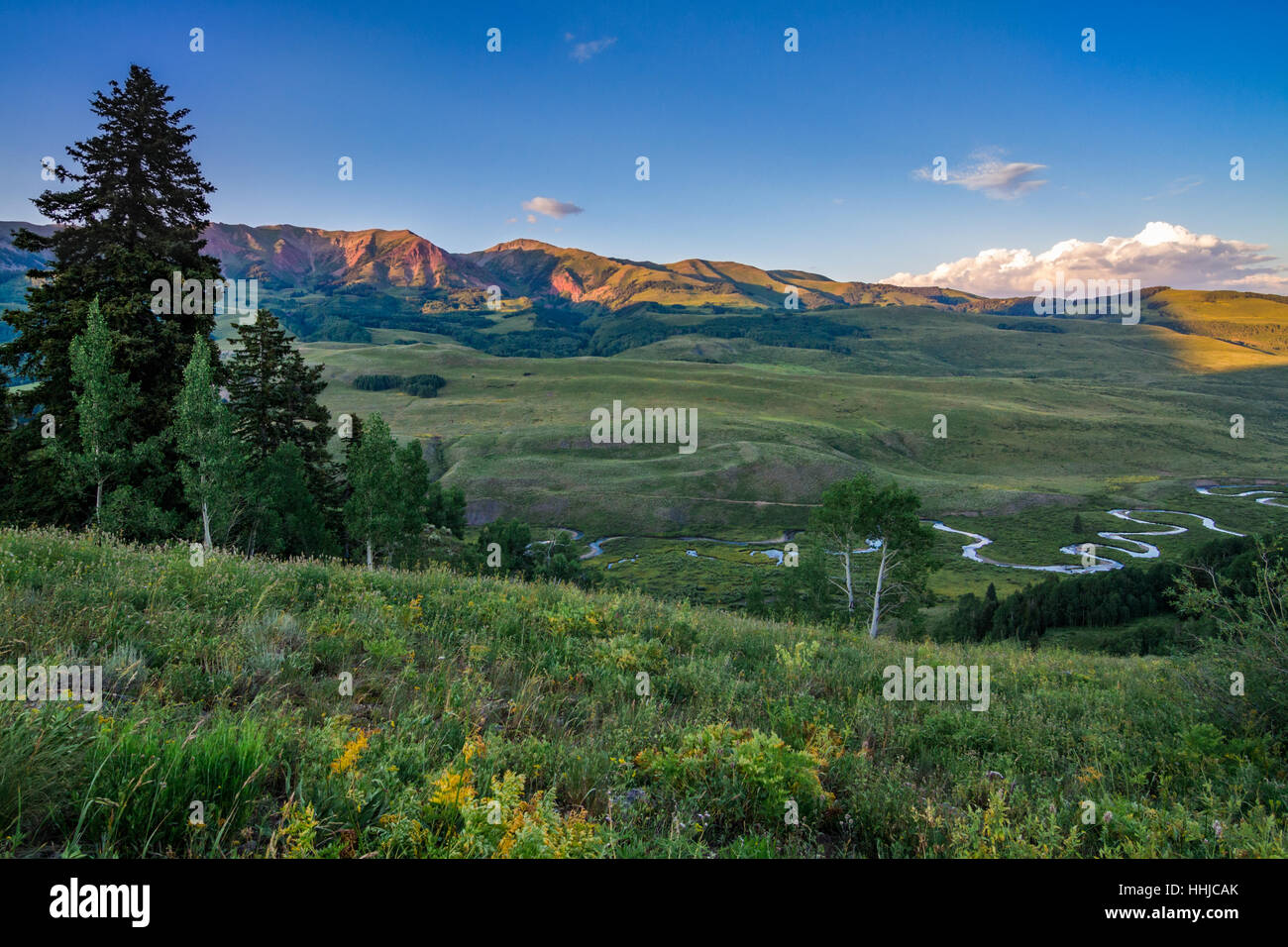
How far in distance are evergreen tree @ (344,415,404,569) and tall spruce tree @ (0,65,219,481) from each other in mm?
12956

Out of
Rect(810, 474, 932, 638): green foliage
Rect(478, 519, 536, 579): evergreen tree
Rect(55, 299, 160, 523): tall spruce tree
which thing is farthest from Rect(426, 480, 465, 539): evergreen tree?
Rect(810, 474, 932, 638): green foliage

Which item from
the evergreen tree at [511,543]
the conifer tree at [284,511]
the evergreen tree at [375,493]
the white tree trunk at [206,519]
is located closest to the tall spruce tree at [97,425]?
the white tree trunk at [206,519]

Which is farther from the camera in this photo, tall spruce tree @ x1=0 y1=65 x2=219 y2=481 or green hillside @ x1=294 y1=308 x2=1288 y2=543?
green hillside @ x1=294 y1=308 x2=1288 y2=543

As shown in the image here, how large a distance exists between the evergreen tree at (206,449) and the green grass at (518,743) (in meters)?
19.4

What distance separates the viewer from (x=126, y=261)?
26.6 meters

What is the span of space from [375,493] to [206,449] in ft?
48.7

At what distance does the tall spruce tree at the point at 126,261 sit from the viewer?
25938 millimetres

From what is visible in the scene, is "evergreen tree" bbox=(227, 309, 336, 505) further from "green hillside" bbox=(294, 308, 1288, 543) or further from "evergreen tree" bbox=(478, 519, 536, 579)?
"green hillside" bbox=(294, 308, 1288, 543)

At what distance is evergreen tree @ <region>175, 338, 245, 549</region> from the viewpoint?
25.7m

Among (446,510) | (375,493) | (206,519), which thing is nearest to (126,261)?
(206,519)

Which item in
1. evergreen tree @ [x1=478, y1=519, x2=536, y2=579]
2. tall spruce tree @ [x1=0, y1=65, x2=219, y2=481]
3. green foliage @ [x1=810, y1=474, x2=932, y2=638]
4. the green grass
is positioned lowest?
evergreen tree @ [x1=478, y1=519, x2=536, y2=579]

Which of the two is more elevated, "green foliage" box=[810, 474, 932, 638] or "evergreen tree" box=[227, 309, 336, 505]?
"evergreen tree" box=[227, 309, 336, 505]

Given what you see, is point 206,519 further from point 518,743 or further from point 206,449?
point 518,743
